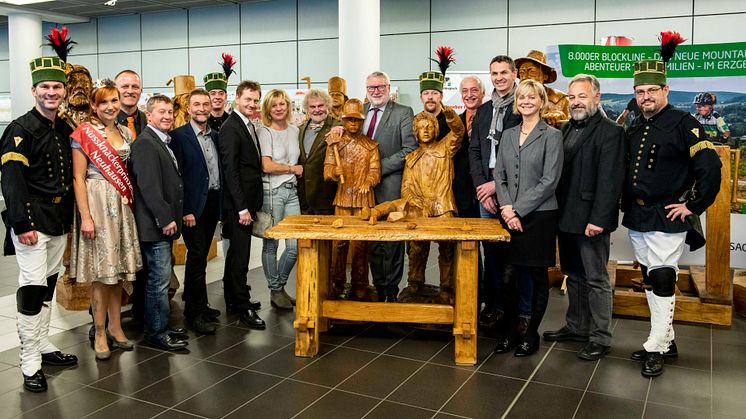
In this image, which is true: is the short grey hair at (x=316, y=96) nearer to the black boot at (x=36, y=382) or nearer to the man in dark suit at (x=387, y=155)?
the man in dark suit at (x=387, y=155)

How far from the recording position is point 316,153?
16.5 ft

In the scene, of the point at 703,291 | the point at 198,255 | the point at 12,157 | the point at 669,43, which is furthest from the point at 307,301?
the point at 703,291

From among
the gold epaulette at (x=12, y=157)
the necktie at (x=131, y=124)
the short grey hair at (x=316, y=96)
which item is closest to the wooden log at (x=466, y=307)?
the short grey hair at (x=316, y=96)

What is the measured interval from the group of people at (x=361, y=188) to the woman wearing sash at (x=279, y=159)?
0.01 meters

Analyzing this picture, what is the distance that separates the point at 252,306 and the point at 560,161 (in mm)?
2516

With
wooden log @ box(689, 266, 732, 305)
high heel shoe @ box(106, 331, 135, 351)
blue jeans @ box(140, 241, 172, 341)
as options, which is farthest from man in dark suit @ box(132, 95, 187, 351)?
wooden log @ box(689, 266, 732, 305)

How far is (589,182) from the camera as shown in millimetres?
3965

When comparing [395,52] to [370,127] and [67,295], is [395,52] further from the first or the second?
[67,295]

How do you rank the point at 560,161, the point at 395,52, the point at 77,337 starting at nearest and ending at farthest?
the point at 560,161
the point at 77,337
the point at 395,52

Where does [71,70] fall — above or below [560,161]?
above

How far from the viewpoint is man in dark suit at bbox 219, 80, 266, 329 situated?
4656mm

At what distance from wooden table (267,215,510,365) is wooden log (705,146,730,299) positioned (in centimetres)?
182

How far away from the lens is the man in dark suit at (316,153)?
198 inches

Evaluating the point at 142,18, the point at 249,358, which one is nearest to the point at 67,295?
the point at 249,358
